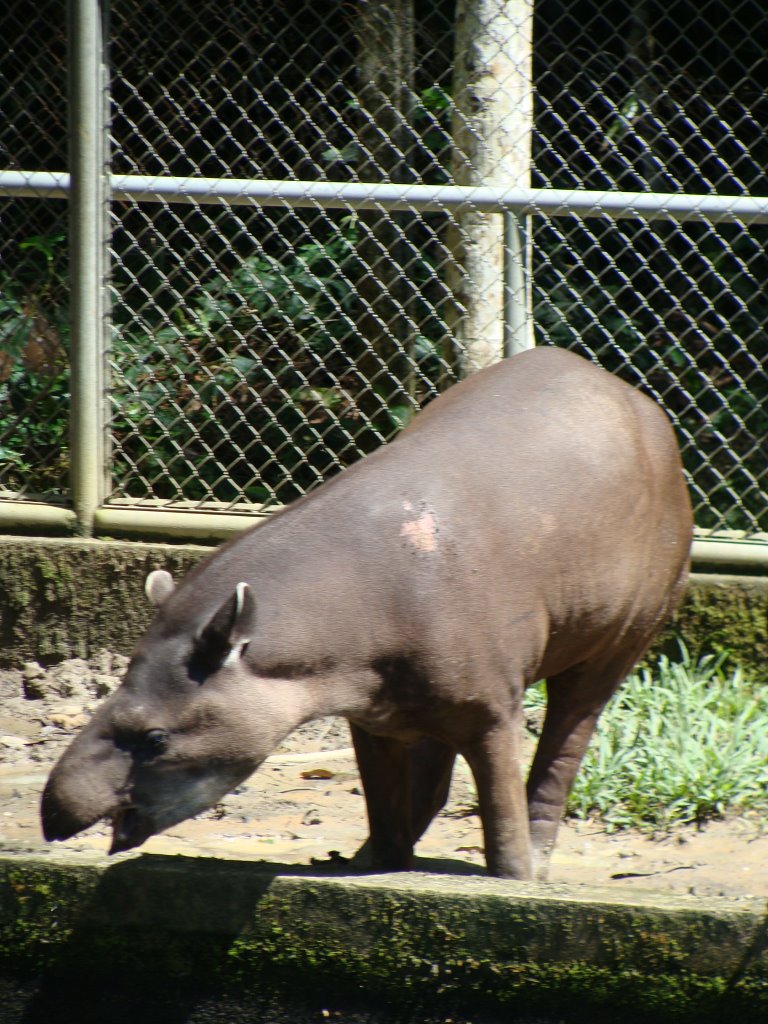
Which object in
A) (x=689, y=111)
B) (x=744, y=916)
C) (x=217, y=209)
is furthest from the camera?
(x=689, y=111)

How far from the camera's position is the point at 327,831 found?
4.32 metres

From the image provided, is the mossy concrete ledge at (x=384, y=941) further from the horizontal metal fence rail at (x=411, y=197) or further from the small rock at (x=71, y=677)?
the horizontal metal fence rail at (x=411, y=197)

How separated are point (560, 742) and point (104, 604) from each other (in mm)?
2228

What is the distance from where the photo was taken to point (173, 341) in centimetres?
578

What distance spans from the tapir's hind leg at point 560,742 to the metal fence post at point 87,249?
230 cm

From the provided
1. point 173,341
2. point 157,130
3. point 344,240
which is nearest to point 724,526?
point 344,240

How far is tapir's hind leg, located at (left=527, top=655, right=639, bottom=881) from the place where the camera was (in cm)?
377

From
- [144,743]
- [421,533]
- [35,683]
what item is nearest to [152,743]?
[144,743]

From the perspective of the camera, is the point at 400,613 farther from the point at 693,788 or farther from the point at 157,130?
the point at 157,130

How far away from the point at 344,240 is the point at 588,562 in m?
2.50

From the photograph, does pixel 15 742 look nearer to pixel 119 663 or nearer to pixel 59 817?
pixel 119 663

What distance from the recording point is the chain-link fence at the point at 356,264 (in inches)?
211

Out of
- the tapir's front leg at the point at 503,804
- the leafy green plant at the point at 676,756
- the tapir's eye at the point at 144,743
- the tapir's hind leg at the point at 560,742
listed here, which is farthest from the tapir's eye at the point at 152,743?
the leafy green plant at the point at 676,756

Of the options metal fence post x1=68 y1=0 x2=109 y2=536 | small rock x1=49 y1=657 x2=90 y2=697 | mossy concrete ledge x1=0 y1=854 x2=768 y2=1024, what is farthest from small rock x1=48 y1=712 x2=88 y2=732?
mossy concrete ledge x1=0 y1=854 x2=768 y2=1024
